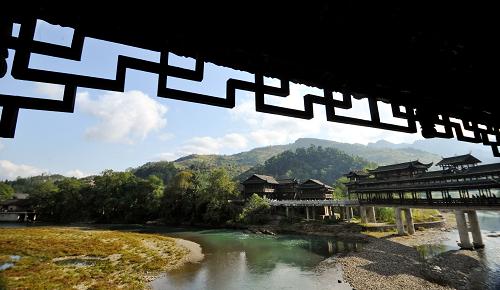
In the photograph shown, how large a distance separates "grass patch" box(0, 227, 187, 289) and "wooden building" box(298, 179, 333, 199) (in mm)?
31209

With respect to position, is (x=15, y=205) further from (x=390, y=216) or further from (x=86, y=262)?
(x=390, y=216)

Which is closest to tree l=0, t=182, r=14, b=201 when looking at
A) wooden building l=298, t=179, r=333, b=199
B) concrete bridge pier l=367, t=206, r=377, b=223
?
wooden building l=298, t=179, r=333, b=199

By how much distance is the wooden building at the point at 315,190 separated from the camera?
54062 mm

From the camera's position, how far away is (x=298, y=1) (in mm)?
2309

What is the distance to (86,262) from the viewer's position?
75.9ft

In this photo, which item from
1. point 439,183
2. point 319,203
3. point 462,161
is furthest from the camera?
point 319,203

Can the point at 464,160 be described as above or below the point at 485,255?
above

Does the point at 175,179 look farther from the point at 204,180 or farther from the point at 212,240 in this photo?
the point at 212,240

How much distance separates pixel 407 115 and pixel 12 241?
3942 cm

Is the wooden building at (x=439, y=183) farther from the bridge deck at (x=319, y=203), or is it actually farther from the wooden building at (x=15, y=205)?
the wooden building at (x=15, y=205)

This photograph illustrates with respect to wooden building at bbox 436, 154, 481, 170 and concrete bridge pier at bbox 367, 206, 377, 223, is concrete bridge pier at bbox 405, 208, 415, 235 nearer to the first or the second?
concrete bridge pier at bbox 367, 206, 377, 223

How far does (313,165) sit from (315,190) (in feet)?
302

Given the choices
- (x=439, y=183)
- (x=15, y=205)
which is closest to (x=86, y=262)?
(x=439, y=183)

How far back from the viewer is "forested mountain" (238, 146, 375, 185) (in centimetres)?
13312
